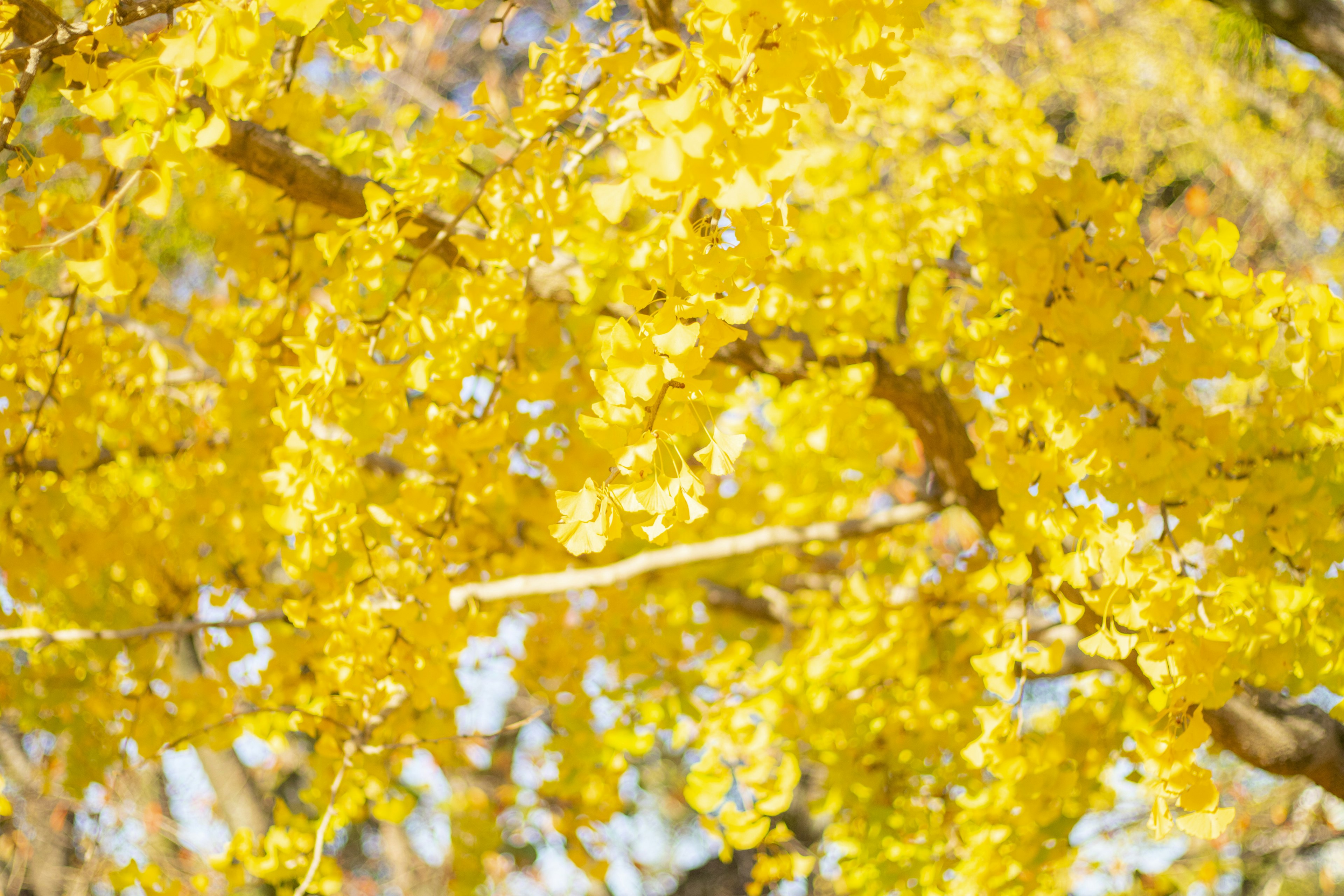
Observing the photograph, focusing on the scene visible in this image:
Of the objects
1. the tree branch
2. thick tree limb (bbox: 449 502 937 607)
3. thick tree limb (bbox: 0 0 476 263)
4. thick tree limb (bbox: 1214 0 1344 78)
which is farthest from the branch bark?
the tree branch

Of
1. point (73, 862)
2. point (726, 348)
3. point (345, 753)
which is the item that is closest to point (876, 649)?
point (726, 348)

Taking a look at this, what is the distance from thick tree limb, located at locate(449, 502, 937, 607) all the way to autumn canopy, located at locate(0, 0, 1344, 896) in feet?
0.05

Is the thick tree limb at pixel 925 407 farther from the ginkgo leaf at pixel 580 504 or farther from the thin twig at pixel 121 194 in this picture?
the thin twig at pixel 121 194

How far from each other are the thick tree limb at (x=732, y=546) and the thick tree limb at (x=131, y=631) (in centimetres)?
50

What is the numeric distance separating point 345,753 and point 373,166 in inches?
47.1

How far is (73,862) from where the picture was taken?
511 cm

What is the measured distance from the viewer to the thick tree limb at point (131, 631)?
6.29 feet

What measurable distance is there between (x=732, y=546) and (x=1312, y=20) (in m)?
1.68

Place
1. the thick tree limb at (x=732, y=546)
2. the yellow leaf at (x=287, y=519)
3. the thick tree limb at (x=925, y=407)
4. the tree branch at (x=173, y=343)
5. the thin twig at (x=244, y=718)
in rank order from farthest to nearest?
the tree branch at (x=173, y=343) < the thick tree limb at (x=732, y=546) < the thick tree limb at (x=925, y=407) < the thin twig at (x=244, y=718) < the yellow leaf at (x=287, y=519)

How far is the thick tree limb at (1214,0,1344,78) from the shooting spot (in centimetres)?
161

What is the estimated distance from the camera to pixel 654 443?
0.87 metres

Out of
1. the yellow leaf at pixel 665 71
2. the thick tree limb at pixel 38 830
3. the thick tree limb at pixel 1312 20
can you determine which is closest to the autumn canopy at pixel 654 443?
the yellow leaf at pixel 665 71

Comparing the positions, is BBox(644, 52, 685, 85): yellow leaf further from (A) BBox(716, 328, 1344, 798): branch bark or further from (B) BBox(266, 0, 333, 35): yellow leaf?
(A) BBox(716, 328, 1344, 798): branch bark

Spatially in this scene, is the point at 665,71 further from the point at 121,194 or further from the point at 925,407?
the point at 925,407
